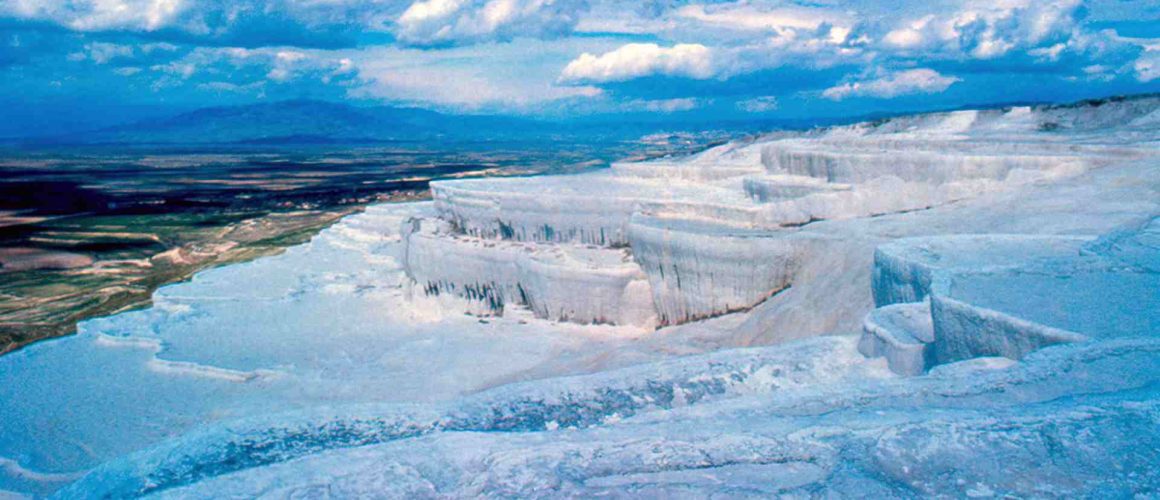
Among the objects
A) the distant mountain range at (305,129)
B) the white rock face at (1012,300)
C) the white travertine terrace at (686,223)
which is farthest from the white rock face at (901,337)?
the distant mountain range at (305,129)

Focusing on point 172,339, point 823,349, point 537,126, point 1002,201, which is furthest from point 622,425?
point 537,126

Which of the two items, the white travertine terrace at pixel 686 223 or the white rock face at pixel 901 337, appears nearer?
the white rock face at pixel 901 337

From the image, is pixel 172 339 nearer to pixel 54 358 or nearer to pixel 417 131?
pixel 54 358

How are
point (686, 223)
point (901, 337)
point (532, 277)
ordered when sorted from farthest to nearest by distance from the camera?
point (532, 277)
point (686, 223)
point (901, 337)

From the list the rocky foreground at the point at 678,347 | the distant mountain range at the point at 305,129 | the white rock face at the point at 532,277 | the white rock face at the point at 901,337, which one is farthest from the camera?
the distant mountain range at the point at 305,129

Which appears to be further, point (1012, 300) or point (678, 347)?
point (678, 347)

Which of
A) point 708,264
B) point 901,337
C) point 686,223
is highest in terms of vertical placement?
point 901,337

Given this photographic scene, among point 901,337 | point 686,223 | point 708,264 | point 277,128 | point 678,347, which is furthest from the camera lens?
point 277,128

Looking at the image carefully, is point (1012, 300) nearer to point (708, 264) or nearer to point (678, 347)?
point (678, 347)

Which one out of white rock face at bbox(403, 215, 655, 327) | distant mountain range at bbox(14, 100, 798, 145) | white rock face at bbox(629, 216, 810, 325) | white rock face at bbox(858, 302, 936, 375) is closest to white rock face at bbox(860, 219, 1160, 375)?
white rock face at bbox(858, 302, 936, 375)

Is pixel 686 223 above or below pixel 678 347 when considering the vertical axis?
above

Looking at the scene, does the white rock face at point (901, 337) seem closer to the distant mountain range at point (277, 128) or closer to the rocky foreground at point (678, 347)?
the rocky foreground at point (678, 347)

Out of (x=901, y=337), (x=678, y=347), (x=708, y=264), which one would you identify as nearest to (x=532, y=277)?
(x=708, y=264)
